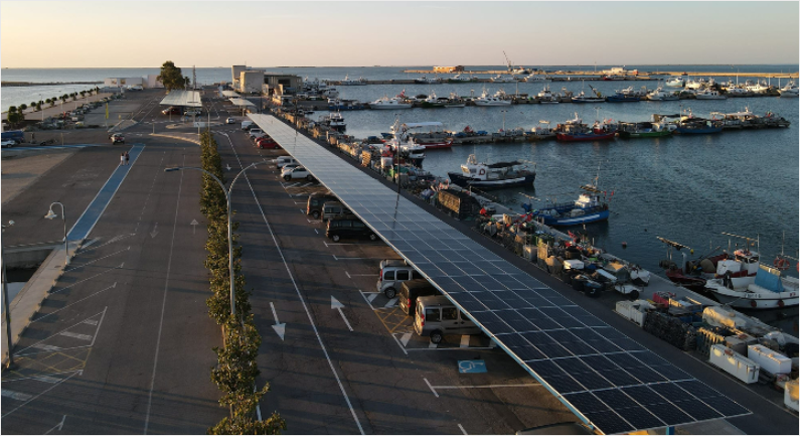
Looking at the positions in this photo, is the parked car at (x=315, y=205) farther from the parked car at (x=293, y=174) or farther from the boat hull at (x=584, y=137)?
the boat hull at (x=584, y=137)

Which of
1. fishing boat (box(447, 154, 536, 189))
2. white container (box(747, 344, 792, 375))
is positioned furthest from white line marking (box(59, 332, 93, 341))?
fishing boat (box(447, 154, 536, 189))

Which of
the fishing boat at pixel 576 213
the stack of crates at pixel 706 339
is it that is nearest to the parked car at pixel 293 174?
the fishing boat at pixel 576 213

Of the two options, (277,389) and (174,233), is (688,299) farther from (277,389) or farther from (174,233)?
(174,233)

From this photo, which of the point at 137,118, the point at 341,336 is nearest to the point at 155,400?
the point at 341,336

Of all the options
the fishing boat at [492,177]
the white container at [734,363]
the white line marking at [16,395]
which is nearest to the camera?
the white container at [734,363]

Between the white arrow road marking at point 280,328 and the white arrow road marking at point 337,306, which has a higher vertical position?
the white arrow road marking at point 337,306

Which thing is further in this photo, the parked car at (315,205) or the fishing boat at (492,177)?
the fishing boat at (492,177)

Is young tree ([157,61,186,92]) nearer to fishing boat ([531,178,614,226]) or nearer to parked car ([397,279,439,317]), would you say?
fishing boat ([531,178,614,226])

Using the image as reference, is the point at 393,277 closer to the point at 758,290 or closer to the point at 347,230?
the point at 347,230
